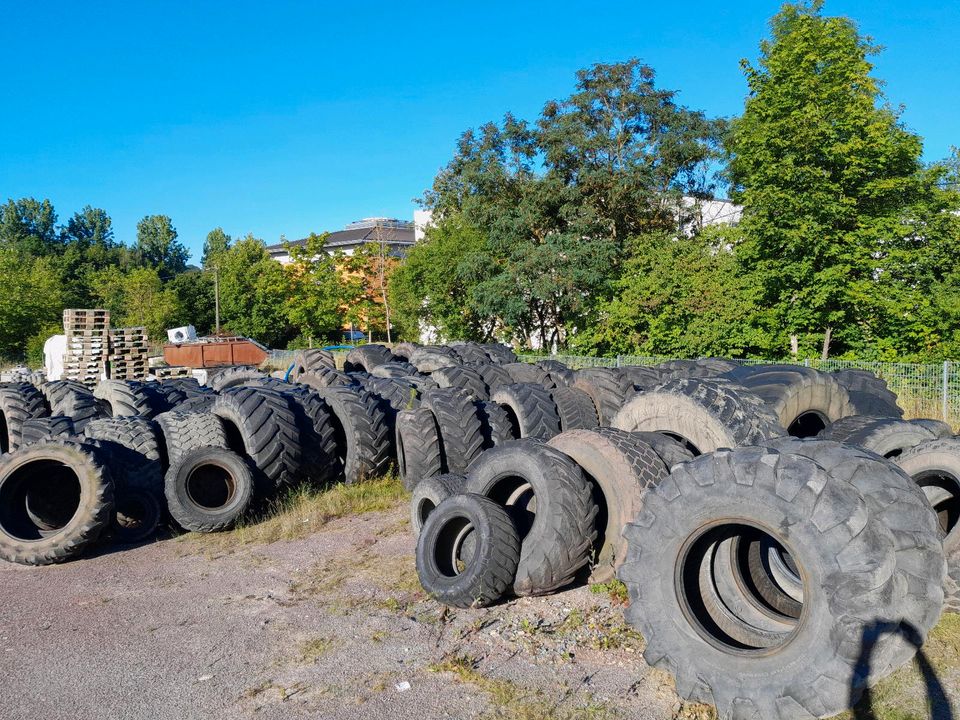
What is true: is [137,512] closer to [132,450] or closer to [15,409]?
[132,450]

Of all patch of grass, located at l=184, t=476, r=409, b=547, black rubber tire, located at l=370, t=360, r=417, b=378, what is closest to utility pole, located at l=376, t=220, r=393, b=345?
black rubber tire, located at l=370, t=360, r=417, b=378

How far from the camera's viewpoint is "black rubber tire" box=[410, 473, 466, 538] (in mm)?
6288

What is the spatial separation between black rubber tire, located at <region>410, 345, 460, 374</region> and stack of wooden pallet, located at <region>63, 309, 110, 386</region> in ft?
38.5

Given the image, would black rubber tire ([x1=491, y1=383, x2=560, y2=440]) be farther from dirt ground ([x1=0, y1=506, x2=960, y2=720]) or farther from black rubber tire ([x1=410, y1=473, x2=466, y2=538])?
dirt ground ([x1=0, y1=506, x2=960, y2=720])

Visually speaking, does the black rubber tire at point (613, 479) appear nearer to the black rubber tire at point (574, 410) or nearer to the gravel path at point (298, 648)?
the gravel path at point (298, 648)

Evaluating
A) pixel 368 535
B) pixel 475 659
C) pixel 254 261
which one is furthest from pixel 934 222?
pixel 254 261

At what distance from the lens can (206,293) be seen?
61.8 m

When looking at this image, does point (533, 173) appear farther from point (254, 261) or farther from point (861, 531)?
point (254, 261)

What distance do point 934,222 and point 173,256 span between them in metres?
90.4

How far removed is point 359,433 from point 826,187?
16734mm

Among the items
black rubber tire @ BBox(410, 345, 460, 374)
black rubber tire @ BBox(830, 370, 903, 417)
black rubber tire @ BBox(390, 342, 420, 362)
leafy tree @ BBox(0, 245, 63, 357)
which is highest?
leafy tree @ BBox(0, 245, 63, 357)

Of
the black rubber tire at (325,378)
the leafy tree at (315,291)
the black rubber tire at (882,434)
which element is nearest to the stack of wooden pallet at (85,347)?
the black rubber tire at (325,378)

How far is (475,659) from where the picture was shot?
4.45 m

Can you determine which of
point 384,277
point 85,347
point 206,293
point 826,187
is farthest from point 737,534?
point 206,293
